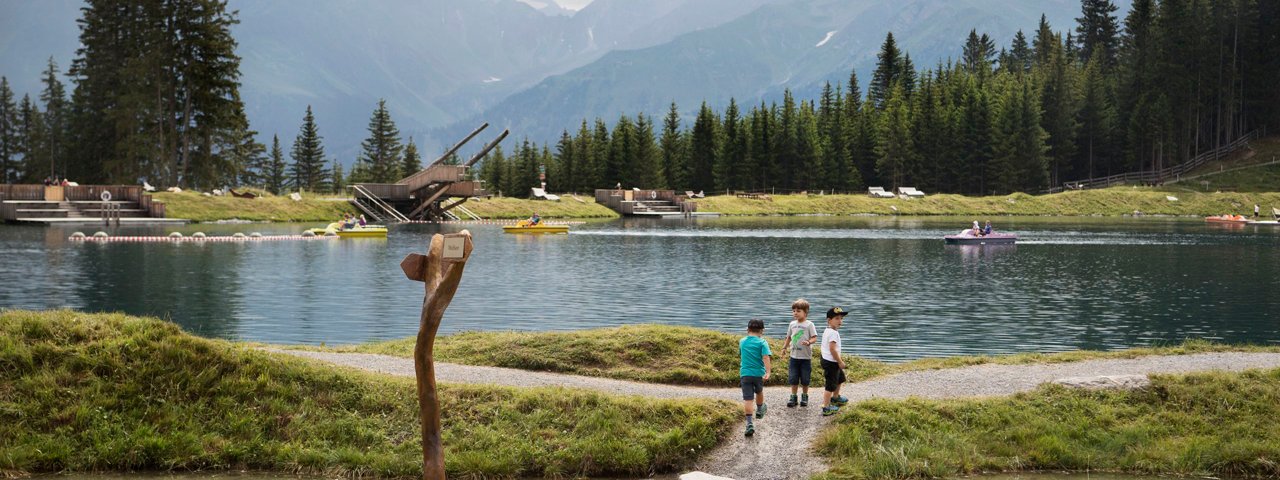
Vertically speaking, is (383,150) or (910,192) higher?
(383,150)

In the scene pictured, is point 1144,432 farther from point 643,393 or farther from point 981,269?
point 981,269

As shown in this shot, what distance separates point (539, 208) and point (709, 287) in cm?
7452

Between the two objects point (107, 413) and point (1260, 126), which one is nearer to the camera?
→ point (107, 413)

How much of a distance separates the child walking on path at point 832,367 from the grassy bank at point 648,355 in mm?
2694

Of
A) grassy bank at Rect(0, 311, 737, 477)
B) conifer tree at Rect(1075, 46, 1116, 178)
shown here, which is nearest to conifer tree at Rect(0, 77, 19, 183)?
conifer tree at Rect(1075, 46, 1116, 178)

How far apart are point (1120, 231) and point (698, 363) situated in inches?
3018

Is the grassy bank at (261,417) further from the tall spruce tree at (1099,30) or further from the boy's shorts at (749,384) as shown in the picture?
the tall spruce tree at (1099,30)

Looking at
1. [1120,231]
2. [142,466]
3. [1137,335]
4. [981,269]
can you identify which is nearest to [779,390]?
[142,466]

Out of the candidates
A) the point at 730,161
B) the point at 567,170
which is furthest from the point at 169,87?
the point at 730,161

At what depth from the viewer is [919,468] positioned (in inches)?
555

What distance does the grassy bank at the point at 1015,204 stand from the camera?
119 m

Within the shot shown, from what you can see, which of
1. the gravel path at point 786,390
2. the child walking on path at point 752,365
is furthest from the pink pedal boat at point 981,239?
the child walking on path at point 752,365

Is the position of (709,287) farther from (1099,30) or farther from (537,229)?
(1099,30)

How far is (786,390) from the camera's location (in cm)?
1775
